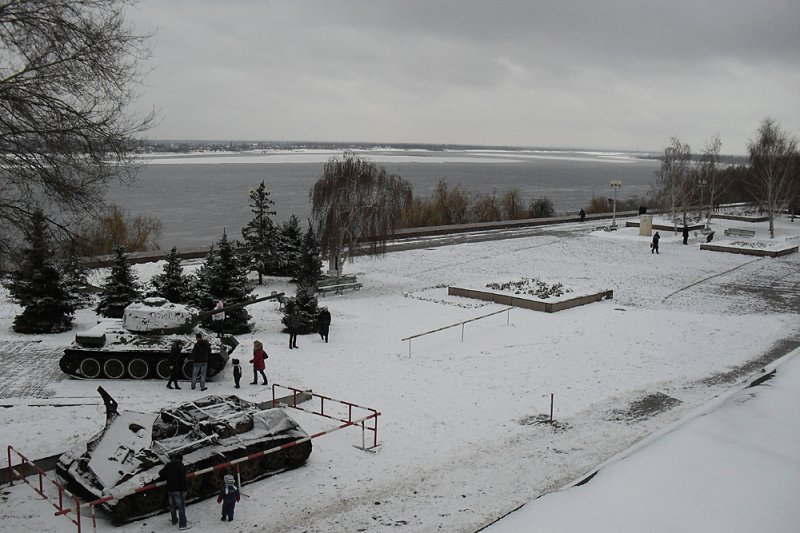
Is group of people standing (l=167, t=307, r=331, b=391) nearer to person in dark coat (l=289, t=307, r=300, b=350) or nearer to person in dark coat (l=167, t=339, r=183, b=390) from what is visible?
person in dark coat (l=167, t=339, r=183, b=390)

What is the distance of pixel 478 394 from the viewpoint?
15930mm

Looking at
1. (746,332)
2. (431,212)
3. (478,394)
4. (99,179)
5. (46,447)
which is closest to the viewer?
(99,179)

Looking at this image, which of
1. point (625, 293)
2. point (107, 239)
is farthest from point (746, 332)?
point (107, 239)

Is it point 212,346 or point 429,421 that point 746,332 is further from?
point 212,346

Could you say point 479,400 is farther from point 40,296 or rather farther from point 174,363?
point 40,296

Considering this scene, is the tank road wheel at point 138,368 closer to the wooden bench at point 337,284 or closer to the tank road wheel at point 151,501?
the tank road wheel at point 151,501

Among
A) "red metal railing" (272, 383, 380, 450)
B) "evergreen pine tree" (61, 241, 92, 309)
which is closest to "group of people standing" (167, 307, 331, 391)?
"red metal railing" (272, 383, 380, 450)

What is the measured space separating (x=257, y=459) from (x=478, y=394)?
6.05 metres

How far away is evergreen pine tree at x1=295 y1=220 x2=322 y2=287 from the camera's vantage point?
1080 inches

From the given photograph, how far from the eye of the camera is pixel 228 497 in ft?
32.7

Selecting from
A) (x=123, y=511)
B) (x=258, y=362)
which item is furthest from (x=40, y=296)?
(x=123, y=511)

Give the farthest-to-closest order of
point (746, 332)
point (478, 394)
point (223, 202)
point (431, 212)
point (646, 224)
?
point (223, 202) → point (431, 212) → point (646, 224) → point (746, 332) → point (478, 394)

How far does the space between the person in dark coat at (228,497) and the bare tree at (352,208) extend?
18945 mm

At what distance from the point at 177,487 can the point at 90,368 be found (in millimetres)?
7206
